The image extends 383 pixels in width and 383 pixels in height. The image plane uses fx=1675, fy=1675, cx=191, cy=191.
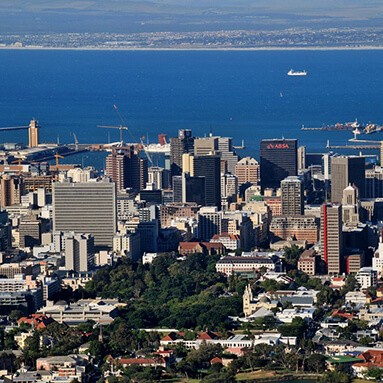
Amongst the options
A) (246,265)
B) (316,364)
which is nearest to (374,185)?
(246,265)

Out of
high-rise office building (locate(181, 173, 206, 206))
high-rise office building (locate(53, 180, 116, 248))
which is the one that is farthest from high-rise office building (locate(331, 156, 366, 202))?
high-rise office building (locate(53, 180, 116, 248))

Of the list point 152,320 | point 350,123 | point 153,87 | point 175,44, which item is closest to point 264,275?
point 152,320

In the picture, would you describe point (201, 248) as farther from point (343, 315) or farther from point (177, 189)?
point (343, 315)

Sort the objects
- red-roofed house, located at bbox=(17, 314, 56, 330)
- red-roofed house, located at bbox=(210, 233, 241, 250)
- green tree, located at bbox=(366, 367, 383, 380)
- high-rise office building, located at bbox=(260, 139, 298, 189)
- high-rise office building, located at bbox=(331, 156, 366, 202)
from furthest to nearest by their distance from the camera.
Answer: high-rise office building, located at bbox=(260, 139, 298, 189) → high-rise office building, located at bbox=(331, 156, 366, 202) → red-roofed house, located at bbox=(210, 233, 241, 250) → red-roofed house, located at bbox=(17, 314, 56, 330) → green tree, located at bbox=(366, 367, 383, 380)

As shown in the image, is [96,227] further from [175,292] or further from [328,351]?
[328,351]

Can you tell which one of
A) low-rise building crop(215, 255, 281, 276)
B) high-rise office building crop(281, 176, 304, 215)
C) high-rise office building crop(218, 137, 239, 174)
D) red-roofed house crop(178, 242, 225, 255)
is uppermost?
high-rise office building crop(218, 137, 239, 174)

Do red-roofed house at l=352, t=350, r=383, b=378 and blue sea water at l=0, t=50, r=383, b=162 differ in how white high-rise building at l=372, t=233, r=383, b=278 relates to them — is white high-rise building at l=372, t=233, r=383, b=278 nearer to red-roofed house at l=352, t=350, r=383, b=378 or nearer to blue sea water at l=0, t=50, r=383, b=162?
red-roofed house at l=352, t=350, r=383, b=378
